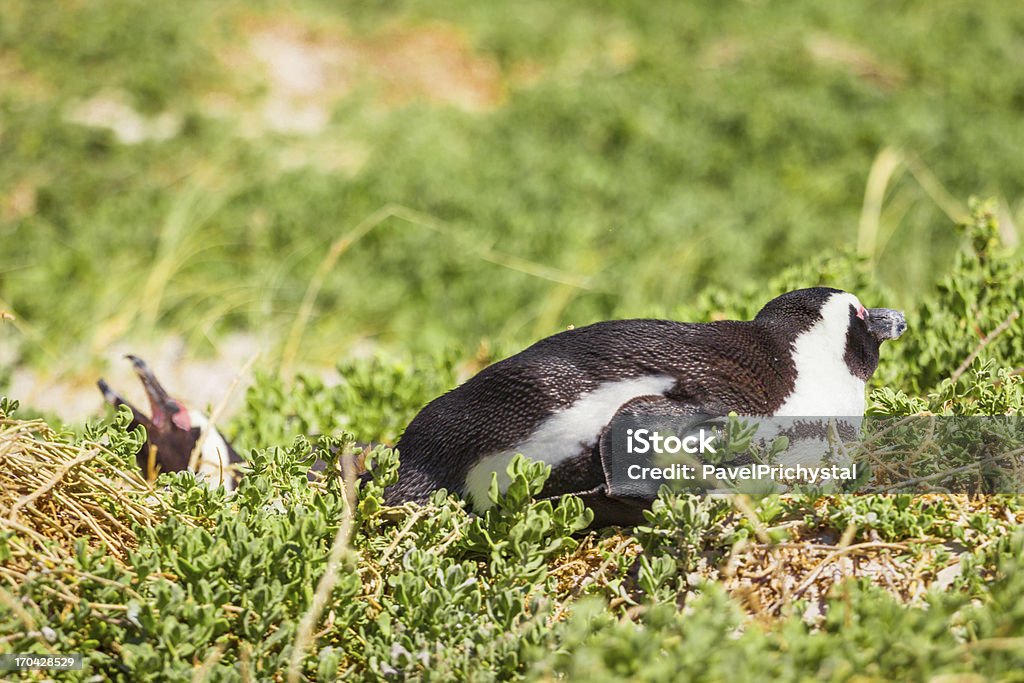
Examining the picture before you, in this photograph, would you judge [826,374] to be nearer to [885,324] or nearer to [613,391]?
[885,324]

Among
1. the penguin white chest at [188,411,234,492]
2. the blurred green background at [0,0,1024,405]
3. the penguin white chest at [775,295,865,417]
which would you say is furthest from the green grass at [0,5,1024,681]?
the penguin white chest at [188,411,234,492]

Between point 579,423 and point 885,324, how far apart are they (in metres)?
0.83

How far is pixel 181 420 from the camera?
9.51ft

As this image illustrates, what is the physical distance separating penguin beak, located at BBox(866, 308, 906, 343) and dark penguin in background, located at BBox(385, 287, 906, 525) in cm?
3

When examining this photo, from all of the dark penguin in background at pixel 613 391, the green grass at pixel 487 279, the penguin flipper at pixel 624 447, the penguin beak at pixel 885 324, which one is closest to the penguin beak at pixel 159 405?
the green grass at pixel 487 279

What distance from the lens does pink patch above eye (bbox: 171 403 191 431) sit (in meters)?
2.89

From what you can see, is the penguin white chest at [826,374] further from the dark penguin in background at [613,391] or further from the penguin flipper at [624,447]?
the penguin flipper at [624,447]

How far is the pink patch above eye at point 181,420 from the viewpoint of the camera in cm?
289

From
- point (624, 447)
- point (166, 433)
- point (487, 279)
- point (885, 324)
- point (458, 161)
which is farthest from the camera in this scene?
point (458, 161)

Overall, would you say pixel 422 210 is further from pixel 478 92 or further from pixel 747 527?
pixel 747 527

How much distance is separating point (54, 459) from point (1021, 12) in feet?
30.9

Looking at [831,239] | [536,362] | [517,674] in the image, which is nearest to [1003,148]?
[831,239]

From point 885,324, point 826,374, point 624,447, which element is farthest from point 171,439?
point 885,324

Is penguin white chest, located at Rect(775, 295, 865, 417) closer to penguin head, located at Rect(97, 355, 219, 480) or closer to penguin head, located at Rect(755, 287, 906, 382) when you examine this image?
penguin head, located at Rect(755, 287, 906, 382)
